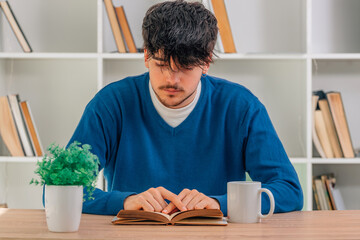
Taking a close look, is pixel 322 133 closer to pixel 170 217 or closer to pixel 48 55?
pixel 48 55

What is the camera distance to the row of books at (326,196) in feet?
9.01

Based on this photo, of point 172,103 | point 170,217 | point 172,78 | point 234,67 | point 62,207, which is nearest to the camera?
point 62,207

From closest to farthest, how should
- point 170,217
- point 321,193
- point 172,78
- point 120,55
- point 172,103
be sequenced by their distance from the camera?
point 170,217 < point 172,78 < point 172,103 < point 120,55 < point 321,193

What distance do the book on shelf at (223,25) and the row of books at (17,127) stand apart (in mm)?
1031

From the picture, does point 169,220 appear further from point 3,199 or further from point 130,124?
point 3,199

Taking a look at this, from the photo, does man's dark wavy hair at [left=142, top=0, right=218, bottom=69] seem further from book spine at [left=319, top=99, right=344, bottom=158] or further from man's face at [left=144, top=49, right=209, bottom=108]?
book spine at [left=319, top=99, right=344, bottom=158]

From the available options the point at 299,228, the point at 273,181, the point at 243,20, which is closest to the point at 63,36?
the point at 243,20

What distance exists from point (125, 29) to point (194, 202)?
1.52m

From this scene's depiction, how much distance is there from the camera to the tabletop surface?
112 centimetres

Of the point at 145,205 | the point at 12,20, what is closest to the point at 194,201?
the point at 145,205

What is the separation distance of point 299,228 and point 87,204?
555 mm

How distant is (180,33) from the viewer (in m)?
1.55

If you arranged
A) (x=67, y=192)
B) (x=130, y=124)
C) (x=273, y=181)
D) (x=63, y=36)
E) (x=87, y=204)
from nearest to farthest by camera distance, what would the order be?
1. (x=67, y=192)
2. (x=87, y=204)
3. (x=273, y=181)
4. (x=130, y=124)
5. (x=63, y=36)

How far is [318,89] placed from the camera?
9.50 ft
